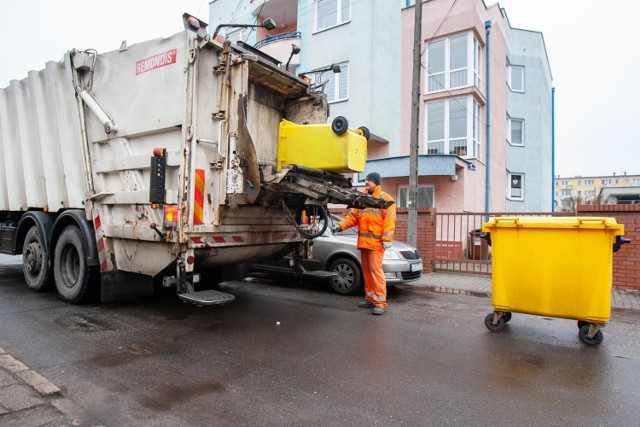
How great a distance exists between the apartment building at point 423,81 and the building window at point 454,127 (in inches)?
1.4

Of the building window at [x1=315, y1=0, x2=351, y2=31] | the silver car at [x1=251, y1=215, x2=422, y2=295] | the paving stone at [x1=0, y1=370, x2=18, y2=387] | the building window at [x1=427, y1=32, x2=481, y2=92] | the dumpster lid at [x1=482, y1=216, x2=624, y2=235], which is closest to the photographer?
the paving stone at [x1=0, y1=370, x2=18, y2=387]

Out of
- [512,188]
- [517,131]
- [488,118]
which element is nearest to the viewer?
[488,118]

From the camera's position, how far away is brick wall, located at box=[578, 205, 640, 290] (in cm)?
800

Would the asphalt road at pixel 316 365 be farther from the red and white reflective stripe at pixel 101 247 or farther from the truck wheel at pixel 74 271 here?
the red and white reflective stripe at pixel 101 247

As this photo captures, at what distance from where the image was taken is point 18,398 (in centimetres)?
301

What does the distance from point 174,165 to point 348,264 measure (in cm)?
365

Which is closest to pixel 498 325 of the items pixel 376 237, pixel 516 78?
pixel 376 237

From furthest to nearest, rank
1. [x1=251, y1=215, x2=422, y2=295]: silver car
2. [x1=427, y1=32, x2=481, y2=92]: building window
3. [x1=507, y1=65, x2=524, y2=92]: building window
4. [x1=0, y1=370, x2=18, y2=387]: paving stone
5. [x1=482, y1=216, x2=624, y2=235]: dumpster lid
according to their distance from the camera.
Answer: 1. [x1=507, y1=65, x2=524, y2=92]: building window
2. [x1=427, y1=32, x2=481, y2=92]: building window
3. [x1=251, y1=215, x2=422, y2=295]: silver car
4. [x1=482, y1=216, x2=624, y2=235]: dumpster lid
5. [x1=0, y1=370, x2=18, y2=387]: paving stone

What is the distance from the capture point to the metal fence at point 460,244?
1007cm

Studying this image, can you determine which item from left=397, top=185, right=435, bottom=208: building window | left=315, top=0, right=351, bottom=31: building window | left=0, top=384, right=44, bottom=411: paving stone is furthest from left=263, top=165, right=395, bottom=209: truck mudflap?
left=315, top=0, right=351, bottom=31: building window

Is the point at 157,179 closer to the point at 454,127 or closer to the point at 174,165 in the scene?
the point at 174,165

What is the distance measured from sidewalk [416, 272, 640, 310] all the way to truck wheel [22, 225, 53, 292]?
6.17m

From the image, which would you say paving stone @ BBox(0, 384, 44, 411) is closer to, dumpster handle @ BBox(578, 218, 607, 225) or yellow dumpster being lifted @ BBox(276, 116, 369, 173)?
yellow dumpster being lifted @ BBox(276, 116, 369, 173)

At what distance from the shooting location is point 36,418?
2.79 metres
